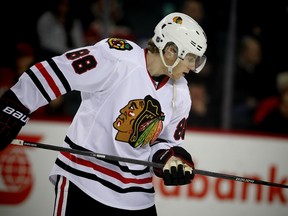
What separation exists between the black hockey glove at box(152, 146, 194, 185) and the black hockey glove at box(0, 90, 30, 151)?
59 cm

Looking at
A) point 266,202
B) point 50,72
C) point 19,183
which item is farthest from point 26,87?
point 266,202

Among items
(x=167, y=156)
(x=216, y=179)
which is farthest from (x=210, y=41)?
(x=167, y=156)

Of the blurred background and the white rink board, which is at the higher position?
the blurred background

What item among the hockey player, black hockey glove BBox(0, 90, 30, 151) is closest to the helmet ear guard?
the hockey player

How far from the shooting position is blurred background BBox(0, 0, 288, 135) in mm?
3637

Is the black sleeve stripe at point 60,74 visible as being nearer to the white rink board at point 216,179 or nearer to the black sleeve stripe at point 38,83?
the black sleeve stripe at point 38,83

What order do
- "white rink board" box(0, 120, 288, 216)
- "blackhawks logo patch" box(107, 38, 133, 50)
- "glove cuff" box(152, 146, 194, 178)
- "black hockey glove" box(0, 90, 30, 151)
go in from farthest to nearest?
"white rink board" box(0, 120, 288, 216), "glove cuff" box(152, 146, 194, 178), "blackhawks logo patch" box(107, 38, 133, 50), "black hockey glove" box(0, 90, 30, 151)

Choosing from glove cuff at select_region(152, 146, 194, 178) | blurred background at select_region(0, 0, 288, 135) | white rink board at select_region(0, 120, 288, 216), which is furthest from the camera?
blurred background at select_region(0, 0, 288, 135)

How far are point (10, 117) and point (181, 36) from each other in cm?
72

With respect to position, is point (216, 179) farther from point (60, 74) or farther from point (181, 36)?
point (60, 74)

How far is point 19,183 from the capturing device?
3359 millimetres

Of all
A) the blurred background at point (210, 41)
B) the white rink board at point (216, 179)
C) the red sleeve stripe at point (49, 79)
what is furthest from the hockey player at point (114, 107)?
the blurred background at point (210, 41)

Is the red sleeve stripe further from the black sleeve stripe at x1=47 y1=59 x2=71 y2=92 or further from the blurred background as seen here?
the blurred background

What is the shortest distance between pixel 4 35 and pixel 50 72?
1.73 m
